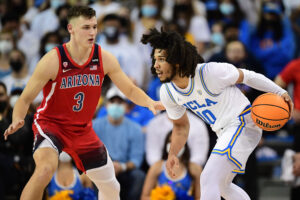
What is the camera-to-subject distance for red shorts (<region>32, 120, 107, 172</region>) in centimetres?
564

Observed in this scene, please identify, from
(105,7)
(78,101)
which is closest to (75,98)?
(78,101)

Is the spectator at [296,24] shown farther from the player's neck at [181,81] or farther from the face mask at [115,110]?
the player's neck at [181,81]

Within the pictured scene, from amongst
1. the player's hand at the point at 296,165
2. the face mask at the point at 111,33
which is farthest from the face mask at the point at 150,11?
the player's hand at the point at 296,165

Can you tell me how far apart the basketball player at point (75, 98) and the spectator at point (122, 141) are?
175cm

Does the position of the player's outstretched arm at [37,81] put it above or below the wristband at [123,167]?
above

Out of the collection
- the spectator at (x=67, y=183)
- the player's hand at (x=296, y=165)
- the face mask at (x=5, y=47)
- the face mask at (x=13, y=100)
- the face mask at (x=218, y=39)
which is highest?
the face mask at (x=218, y=39)

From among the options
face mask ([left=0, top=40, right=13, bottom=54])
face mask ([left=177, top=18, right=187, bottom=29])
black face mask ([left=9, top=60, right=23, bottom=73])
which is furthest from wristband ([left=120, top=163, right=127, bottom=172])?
face mask ([left=0, top=40, right=13, bottom=54])

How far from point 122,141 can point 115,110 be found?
42 centimetres

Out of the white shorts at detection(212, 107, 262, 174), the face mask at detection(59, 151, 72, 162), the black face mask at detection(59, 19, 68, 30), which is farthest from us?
the black face mask at detection(59, 19, 68, 30)

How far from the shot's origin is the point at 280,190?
8.49 meters

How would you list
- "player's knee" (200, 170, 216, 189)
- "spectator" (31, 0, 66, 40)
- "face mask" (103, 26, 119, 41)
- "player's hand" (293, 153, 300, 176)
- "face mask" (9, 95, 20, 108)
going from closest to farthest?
"player's knee" (200, 170, 216, 189) < "player's hand" (293, 153, 300, 176) < "face mask" (9, 95, 20, 108) < "face mask" (103, 26, 119, 41) < "spectator" (31, 0, 66, 40)

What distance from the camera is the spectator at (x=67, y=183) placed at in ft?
23.3

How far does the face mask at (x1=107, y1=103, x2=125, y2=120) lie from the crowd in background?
0.01 metres

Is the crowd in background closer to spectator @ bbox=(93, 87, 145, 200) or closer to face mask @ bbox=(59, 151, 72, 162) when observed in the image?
spectator @ bbox=(93, 87, 145, 200)
